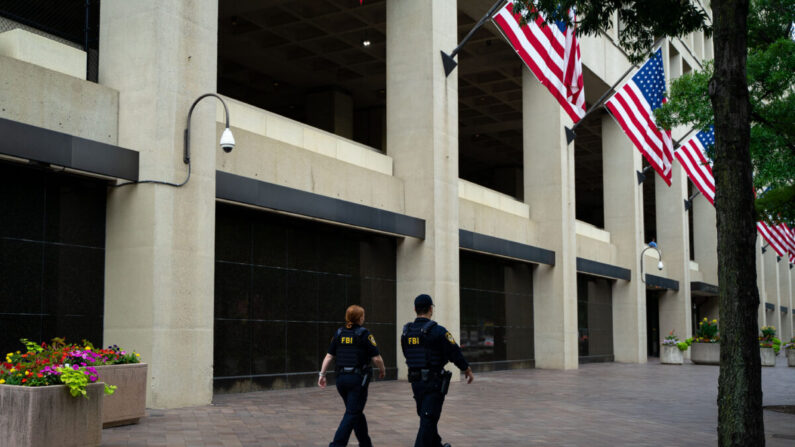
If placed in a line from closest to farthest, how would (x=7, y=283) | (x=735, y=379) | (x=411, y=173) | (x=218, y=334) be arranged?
(x=735, y=379) → (x=7, y=283) → (x=218, y=334) → (x=411, y=173)

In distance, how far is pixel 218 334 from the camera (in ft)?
50.3

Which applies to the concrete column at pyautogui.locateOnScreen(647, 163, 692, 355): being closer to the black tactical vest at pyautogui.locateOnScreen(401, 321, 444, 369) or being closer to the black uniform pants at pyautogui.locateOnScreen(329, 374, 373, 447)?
the black tactical vest at pyautogui.locateOnScreen(401, 321, 444, 369)

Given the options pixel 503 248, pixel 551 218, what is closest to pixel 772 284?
pixel 551 218

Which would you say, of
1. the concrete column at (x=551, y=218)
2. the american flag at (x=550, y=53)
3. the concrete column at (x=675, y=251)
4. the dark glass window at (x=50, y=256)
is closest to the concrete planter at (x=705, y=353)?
the concrete column at (x=675, y=251)

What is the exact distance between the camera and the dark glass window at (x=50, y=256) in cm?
1190

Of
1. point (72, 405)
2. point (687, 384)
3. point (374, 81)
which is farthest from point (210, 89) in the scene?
point (374, 81)

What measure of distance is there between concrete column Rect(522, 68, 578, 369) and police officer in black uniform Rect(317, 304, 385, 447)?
66.6ft

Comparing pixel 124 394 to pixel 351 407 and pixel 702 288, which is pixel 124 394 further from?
pixel 702 288

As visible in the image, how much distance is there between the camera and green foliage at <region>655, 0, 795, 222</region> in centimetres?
1496

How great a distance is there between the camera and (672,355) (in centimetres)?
3366

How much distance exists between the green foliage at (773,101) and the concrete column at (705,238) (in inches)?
1183

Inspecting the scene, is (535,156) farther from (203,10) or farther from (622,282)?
(203,10)

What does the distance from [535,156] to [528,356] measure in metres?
7.03

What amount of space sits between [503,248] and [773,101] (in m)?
10.3
